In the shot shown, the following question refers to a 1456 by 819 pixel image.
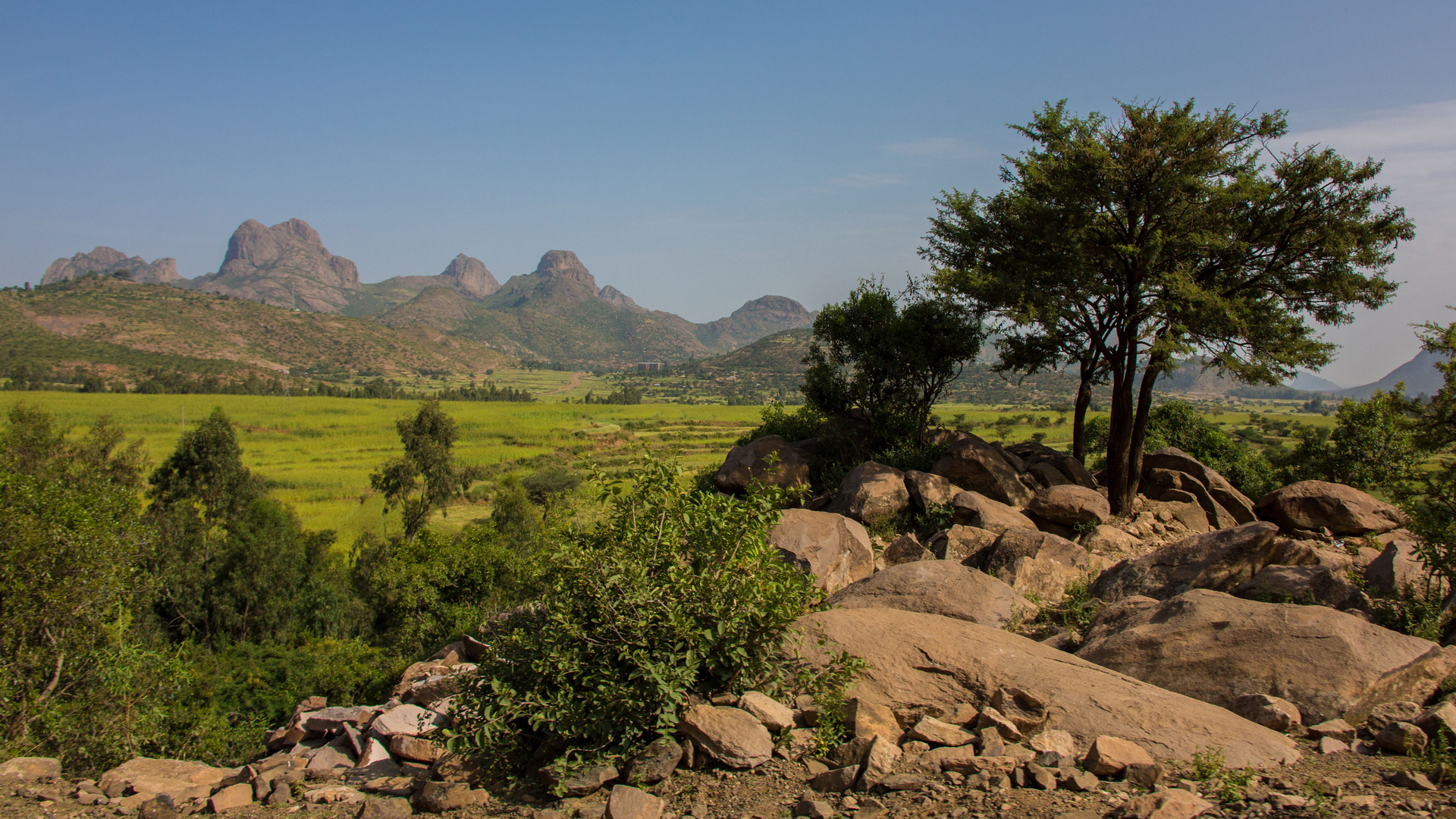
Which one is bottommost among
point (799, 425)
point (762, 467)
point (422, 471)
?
point (422, 471)

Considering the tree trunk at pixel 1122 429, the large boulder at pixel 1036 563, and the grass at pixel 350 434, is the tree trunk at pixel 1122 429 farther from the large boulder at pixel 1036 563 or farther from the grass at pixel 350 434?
the grass at pixel 350 434

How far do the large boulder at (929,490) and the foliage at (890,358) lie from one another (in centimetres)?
369

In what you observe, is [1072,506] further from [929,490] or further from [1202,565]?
[1202,565]

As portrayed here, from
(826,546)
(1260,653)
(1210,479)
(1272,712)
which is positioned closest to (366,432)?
(826,546)

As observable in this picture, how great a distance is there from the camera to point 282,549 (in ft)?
162

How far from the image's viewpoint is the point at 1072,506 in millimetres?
17031

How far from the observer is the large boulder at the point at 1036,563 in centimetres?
1288

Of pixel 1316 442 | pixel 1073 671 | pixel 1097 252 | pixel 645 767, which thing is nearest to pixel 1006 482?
pixel 1097 252

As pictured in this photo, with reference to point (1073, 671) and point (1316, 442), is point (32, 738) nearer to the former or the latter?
point (1073, 671)

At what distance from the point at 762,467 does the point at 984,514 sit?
261 inches

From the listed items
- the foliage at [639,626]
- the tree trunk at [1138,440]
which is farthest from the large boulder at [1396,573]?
the foliage at [639,626]

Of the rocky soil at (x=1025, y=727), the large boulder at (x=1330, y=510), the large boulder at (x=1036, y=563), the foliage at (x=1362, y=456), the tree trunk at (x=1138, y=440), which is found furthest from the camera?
the foliage at (x=1362, y=456)

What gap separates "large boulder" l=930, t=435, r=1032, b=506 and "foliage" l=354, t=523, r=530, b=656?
71.6 ft

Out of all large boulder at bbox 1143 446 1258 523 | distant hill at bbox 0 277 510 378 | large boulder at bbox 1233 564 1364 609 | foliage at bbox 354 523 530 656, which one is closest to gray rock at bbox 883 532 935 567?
large boulder at bbox 1233 564 1364 609
